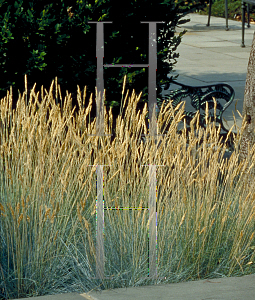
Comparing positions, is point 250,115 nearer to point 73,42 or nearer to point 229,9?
point 73,42

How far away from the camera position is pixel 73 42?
196 inches

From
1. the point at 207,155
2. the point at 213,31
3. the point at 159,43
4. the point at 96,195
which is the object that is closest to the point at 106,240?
the point at 96,195

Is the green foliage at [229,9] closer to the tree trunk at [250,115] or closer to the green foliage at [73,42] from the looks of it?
the green foliage at [73,42]

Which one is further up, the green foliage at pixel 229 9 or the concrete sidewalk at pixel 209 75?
the green foliage at pixel 229 9

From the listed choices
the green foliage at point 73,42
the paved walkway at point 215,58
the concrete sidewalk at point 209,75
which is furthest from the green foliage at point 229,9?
the green foliage at point 73,42

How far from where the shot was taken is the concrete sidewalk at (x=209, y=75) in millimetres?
2812

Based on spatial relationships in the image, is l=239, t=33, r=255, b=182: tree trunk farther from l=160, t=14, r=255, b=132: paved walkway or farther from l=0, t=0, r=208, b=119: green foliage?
l=160, t=14, r=255, b=132: paved walkway

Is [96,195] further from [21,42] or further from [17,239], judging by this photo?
[21,42]

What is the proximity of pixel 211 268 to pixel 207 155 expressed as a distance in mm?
688

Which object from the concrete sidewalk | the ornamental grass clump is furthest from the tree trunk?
the concrete sidewalk

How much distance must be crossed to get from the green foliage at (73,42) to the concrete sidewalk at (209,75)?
7.19 feet

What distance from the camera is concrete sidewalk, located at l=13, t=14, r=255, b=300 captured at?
281 cm

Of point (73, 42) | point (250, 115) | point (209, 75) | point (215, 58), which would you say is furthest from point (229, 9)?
point (250, 115)

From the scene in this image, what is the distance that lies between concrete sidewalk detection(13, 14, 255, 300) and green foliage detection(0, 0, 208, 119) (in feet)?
7.19
